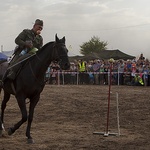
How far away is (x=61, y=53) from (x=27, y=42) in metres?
1.07

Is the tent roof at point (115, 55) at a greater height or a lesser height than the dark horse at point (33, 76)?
greater

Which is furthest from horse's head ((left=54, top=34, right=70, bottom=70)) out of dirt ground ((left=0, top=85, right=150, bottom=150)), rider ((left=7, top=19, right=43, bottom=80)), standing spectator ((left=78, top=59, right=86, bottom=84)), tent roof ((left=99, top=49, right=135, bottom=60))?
tent roof ((left=99, top=49, right=135, bottom=60))

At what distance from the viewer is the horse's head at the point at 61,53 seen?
798 cm

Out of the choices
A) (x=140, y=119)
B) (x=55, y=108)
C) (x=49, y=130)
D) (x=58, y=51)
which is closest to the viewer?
(x=58, y=51)

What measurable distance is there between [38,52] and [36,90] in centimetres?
92

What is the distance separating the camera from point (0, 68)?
9727 mm

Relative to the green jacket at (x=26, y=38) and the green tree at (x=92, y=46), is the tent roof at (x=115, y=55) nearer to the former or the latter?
the green jacket at (x=26, y=38)

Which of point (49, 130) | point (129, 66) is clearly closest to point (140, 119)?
point (49, 130)

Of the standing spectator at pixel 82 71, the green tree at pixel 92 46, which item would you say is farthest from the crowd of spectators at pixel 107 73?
the green tree at pixel 92 46

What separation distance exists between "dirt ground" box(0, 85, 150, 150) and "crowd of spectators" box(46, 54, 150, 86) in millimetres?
10498

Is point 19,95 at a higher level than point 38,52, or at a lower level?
lower

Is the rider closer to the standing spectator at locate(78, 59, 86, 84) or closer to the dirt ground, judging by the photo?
the dirt ground

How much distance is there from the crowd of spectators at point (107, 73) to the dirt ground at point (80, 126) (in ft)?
34.4

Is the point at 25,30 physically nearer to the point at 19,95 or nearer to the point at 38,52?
the point at 38,52
